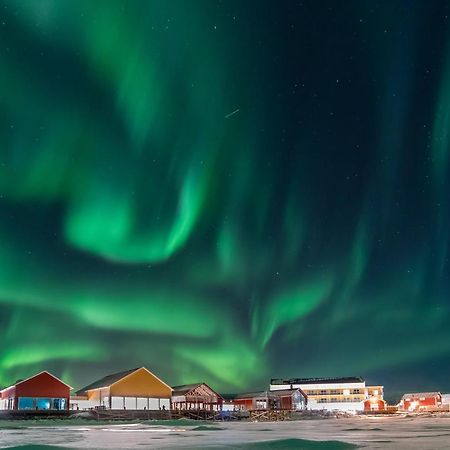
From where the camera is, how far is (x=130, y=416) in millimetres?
97375

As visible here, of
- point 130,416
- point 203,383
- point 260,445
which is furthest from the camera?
point 203,383

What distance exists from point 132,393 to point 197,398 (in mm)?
21338

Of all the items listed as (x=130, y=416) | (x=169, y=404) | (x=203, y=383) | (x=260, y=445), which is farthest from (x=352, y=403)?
(x=260, y=445)

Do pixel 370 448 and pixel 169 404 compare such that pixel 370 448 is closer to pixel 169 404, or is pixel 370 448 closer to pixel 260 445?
pixel 260 445

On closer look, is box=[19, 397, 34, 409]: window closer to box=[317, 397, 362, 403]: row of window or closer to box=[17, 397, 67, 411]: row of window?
box=[17, 397, 67, 411]: row of window

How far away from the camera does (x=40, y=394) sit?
102m

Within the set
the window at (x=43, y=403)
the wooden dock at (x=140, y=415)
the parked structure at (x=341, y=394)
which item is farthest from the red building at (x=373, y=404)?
the window at (x=43, y=403)

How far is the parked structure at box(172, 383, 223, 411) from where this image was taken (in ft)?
405

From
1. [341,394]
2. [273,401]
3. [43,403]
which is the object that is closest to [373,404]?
[341,394]

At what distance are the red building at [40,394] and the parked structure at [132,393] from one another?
6592 millimetres

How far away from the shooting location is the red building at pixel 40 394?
101375 mm

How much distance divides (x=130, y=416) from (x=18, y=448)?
68676 millimetres

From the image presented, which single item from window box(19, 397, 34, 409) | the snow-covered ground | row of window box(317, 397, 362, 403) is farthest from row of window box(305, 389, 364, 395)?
the snow-covered ground

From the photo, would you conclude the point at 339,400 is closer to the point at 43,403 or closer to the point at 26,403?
the point at 43,403
